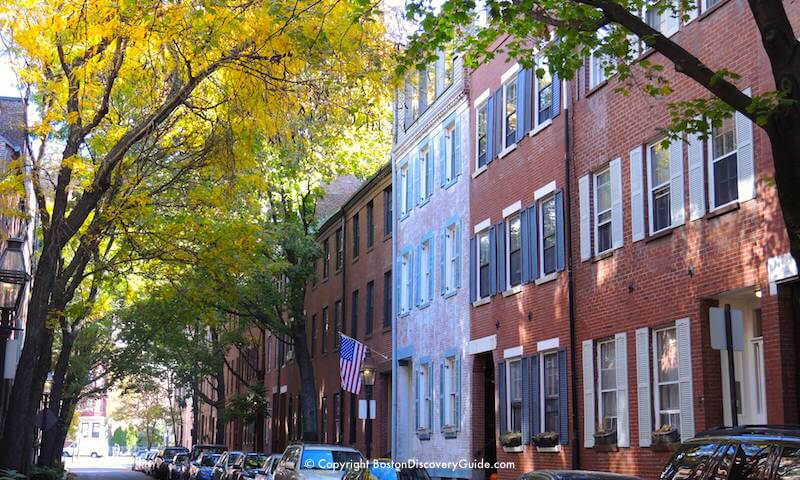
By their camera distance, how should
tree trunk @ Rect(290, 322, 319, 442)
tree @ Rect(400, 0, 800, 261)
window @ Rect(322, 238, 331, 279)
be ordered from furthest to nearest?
window @ Rect(322, 238, 331, 279)
tree trunk @ Rect(290, 322, 319, 442)
tree @ Rect(400, 0, 800, 261)

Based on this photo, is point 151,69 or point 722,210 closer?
point 722,210

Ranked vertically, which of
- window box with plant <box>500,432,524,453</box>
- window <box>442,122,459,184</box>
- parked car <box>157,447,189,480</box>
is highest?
window <box>442,122,459,184</box>

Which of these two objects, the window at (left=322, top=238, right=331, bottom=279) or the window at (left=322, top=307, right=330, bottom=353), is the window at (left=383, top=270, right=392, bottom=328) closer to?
the window at (left=322, top=307, right=330, bottom=353)

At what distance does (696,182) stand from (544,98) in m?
6.70

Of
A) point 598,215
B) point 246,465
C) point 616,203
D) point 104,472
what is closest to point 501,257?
point 598,215

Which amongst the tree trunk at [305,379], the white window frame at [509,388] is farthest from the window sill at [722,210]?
the tree trunk at [305,379]

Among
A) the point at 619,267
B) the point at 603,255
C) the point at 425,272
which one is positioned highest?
the point at 425,272

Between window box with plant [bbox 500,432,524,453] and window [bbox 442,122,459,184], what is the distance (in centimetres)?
823

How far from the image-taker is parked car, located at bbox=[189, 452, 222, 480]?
3931cm

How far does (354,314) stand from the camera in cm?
3966

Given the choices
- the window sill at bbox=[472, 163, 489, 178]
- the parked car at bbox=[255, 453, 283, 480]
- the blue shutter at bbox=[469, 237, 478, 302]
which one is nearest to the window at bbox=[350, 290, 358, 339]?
the parked car at bbox=[255, 453, 283, 480]

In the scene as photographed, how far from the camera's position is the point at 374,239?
3788cm

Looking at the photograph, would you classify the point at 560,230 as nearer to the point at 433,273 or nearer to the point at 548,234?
the point at 548,234

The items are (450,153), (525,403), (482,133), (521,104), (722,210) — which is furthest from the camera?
(450,153)
